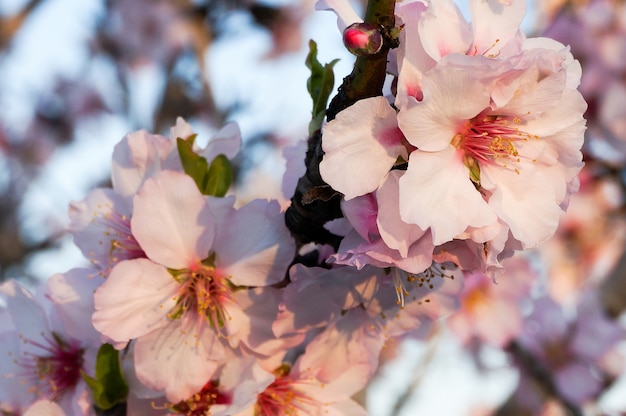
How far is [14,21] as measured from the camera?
3014 mm

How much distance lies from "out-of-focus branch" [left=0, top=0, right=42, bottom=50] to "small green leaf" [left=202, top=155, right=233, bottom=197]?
2360mm

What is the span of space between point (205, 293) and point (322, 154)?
1.01ft

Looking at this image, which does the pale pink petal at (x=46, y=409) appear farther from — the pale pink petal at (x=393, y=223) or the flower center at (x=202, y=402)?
the pale pink petal at (x=393, y=223)

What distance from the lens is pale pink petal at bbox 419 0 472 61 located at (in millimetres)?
833

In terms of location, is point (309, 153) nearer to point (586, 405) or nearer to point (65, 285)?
point (65, 285)

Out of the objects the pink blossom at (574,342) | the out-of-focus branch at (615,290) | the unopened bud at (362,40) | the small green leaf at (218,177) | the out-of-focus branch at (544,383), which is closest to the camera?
the unopened bud at (362,40)

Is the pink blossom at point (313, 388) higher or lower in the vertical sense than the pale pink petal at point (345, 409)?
higher

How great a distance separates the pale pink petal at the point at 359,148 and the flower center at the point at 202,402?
44 cm

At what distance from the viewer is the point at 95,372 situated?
1047 millimetres

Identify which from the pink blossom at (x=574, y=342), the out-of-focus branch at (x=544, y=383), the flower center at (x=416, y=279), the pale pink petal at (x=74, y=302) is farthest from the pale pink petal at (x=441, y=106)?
the pink blossom at (x=574, y=342)

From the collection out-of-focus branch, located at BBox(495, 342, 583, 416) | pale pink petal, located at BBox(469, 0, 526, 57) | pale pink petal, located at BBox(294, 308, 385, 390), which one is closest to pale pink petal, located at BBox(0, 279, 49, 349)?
pale pink petal, located at BBox(294, 308, 385, 390)

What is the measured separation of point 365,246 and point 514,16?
1.37 feet

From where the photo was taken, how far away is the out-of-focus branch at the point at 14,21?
9.87 feet

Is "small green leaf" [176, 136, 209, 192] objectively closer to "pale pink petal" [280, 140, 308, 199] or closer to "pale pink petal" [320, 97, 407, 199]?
"pale pink petal" [280, 140, 308, 199]
